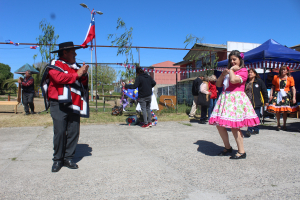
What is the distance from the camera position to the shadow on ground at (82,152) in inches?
152

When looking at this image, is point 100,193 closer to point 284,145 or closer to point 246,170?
point 246,170

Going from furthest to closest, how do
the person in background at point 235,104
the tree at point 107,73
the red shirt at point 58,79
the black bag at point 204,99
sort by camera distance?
the tree at point 107,73 → the black bag at point 204,99 → the person in background at point 235,104 → the red shirt at point 58,79

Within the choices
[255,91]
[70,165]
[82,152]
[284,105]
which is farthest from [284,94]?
[70,165]

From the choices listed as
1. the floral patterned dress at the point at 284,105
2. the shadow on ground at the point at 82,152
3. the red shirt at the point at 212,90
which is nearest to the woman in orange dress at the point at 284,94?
the floral patterned dress at the point at 284,105

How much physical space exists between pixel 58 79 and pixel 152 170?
6.02 feet

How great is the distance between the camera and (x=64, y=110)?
10.8 ft

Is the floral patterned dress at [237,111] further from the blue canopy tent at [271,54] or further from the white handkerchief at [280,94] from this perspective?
the blue canopy tent at [271,54]

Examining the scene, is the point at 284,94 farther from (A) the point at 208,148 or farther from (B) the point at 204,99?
(A) the point at 208,148

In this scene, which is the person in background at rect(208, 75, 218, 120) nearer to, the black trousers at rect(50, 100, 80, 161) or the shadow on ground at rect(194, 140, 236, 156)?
the shadow on ground at rect(194, 140, 236, 156)

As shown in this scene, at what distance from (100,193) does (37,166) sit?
1475 millimetres

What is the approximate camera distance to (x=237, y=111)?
3.64 m

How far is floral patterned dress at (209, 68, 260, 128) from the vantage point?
11.8 feet

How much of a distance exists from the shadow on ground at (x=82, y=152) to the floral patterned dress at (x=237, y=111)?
2.37 meters

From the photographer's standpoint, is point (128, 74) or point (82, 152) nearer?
point (82, 152)
